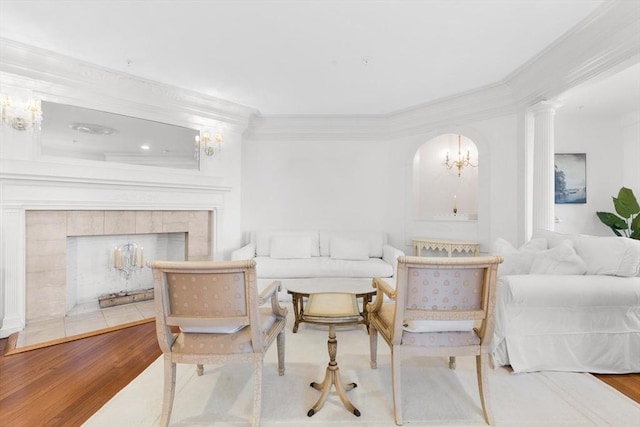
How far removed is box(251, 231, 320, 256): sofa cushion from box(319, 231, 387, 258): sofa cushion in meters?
0.10

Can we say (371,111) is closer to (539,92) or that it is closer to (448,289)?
(539,92)

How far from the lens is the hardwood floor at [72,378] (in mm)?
1811

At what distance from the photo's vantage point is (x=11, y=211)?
2893 millimetres

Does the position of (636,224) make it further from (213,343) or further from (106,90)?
(106,90)

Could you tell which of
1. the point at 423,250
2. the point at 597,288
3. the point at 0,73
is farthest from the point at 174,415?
the point at 423,250

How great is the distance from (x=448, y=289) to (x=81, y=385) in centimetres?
253

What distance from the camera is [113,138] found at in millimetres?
3561

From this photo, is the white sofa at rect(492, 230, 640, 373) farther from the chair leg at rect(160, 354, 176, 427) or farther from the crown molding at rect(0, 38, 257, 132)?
the crown molding at rect(0, 38, 257, 132)

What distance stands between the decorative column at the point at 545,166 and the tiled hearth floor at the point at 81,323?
4.61 meters

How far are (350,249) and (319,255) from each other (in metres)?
0.60

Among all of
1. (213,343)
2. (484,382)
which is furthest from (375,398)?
(213,343)

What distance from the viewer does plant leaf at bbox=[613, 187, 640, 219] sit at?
4145 mm

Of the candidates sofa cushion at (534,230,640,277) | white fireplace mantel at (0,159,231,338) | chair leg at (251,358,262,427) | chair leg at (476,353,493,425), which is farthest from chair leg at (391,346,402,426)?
white fireplace mantel at (0,159,231,338)

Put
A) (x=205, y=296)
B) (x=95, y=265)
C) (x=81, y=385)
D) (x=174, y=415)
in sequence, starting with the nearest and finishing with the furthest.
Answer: (x=205, y=296) → (x=174, y=415) → (x=81, y=385) → (x=95, y=265)
